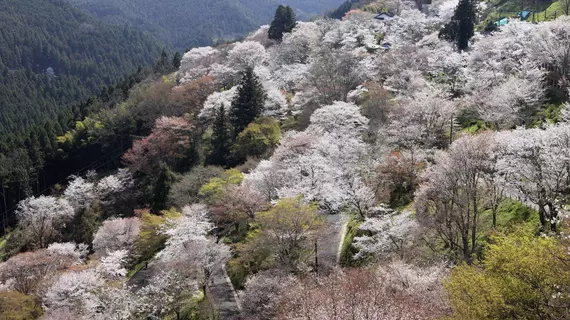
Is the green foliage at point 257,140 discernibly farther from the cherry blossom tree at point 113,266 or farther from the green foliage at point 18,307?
the green foliage at point 18,307

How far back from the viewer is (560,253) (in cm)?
1193

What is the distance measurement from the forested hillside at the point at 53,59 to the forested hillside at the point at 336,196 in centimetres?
7782

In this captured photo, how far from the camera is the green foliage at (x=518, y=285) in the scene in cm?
1194

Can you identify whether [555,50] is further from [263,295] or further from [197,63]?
[197,63]

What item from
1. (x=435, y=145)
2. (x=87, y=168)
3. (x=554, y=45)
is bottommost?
(x=87, y=168)

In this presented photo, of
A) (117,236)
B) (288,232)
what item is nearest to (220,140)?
(117,236)

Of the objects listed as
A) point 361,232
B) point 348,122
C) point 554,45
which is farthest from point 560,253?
point 554,45

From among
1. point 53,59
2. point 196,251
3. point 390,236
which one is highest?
point 390,236

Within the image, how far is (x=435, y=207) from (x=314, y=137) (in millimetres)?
14697

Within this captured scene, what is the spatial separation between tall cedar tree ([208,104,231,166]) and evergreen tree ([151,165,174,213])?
6466 millimetres

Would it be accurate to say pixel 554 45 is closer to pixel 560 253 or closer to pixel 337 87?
pixel 337 87

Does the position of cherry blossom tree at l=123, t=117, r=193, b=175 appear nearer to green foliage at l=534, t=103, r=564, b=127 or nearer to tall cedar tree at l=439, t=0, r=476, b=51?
tall cedar tree at l=439, t=0, r=476, b=51

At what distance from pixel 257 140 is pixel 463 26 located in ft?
99.5

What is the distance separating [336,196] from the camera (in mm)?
27234
